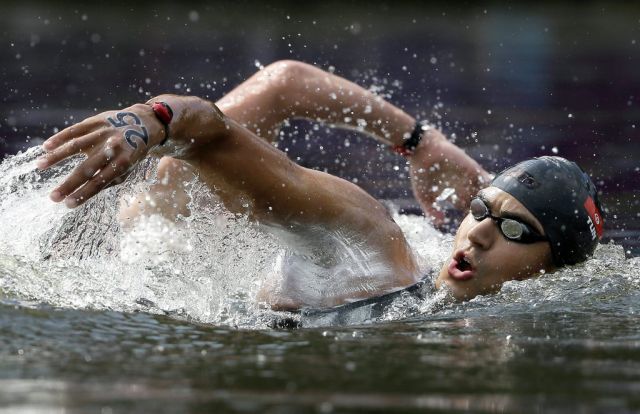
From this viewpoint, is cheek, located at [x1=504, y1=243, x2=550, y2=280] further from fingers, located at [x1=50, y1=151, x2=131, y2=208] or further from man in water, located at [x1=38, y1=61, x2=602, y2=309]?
fingers, located at [x1=50, y1=151, x2=131, y2=208]

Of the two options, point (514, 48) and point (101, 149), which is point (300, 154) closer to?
point (101, 149)

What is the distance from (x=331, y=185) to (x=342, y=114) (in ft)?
4.69

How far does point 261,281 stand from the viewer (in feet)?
16.4

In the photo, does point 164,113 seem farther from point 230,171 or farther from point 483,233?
point 483,233

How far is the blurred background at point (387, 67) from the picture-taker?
9.99m

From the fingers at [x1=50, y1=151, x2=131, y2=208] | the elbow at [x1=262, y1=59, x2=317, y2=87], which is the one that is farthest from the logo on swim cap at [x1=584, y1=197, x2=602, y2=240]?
the fingers at [x1=50, y1=151, x2=131, y2=208]

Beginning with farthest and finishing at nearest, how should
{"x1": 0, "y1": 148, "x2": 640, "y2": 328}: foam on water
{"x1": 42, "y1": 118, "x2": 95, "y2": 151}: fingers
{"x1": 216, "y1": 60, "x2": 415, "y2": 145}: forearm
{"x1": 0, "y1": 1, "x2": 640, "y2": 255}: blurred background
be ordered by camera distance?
{"x1": 0, "y1": 1, "x2": 640, "y2": 255}: blurred background → {"x1": 216, "y1": 60, "x2": 415, "y2": 145}: forearm → {"x1": 0, "y1": 148, "x2": 640, "y2": 328}: foam on water → {"x1": 42, "y1": 118, "x2": 95, "y2": 151}: fingers

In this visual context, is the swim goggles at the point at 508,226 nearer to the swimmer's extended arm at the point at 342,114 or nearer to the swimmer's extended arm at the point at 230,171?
the swimmer's extended arm at the point at 230,171

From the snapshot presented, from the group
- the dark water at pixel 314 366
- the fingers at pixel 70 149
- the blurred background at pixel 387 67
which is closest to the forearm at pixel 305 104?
the blurred background at pixel 387 67

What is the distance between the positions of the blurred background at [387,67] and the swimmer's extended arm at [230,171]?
1997mm

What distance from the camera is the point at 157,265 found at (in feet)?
16.5

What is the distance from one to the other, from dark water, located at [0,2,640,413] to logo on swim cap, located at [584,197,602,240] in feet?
0.54

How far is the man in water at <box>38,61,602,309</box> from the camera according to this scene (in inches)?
152

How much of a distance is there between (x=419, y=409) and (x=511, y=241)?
2267 mm
